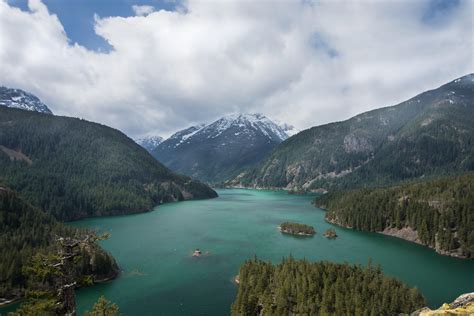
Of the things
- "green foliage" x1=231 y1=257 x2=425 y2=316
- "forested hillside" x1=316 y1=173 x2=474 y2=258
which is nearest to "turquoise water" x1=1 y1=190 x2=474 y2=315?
"forested hillside" x1=316 y1=173 x2=474 y2=258

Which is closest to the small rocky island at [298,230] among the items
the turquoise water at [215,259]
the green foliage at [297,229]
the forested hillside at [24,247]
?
the green foliage at [297,229]

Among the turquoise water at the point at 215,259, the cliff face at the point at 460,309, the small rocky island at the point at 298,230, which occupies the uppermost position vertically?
the cliff face at the point at 460,309

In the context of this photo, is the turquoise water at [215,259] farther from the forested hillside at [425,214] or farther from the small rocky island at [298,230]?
the forested hillside at [425,214]

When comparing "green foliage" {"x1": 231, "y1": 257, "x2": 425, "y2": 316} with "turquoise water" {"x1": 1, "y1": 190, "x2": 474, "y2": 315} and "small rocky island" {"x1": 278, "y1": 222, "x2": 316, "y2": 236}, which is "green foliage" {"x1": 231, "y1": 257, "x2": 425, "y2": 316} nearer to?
"turquoise water" {"x1": 1, "y1": 190, "x2": 474, "y2": 315}

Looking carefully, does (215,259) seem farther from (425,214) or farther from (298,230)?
(425,214)

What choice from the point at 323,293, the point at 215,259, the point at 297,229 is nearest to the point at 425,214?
the point at 297,229
